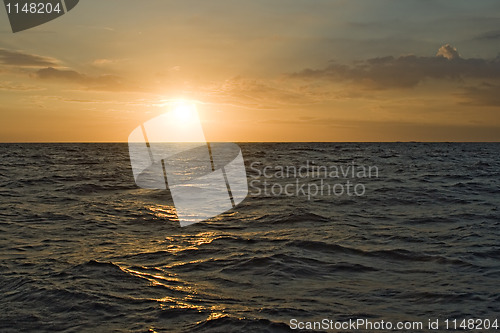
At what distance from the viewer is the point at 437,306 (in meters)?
6.18

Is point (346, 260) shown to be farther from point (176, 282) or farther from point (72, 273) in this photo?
point (72, 273)

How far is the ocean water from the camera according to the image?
582 cm

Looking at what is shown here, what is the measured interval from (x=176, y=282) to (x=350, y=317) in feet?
9.79

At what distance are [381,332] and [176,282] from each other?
3451 mm

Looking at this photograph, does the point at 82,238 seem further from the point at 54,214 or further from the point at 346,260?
the point at 346,260

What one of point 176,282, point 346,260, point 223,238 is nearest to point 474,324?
point 346,260

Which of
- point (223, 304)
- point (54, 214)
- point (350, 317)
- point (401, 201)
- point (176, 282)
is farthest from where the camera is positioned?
point (401, 201)

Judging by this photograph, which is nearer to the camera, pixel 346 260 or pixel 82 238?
pixel 346 260

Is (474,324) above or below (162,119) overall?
below

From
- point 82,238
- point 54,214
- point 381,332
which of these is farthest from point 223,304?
point 54,214

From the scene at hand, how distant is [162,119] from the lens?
10.5 metres

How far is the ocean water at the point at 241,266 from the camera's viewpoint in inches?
229

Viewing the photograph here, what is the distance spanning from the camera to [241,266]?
321 inches

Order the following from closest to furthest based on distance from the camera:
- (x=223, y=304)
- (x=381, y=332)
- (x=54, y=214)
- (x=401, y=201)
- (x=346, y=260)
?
1. (x=381, y=332)
2. (x=223, y=304)
3. (x=346, y=260)
4. (x=54, y=214)
5. (x=401, y=201)
